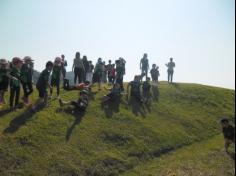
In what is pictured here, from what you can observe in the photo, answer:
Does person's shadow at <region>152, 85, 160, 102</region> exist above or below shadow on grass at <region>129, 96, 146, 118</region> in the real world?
above

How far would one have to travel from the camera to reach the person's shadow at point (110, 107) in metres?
25.5

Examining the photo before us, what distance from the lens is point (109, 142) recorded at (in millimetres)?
21359

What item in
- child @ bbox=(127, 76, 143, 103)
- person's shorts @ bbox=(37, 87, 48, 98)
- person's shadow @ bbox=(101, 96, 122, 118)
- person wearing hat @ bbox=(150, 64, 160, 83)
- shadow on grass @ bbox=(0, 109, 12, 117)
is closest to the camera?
shadow on grass @ bbox=(0, 109, 12, 117)

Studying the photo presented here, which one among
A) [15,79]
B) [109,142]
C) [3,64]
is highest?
[3,64]

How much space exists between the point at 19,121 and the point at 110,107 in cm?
825

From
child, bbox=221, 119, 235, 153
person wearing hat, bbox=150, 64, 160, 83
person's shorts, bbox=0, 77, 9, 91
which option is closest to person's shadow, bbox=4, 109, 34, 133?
person's shorts, bbox=0, 77, 9, 91

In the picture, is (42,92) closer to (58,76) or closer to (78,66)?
(58,76)

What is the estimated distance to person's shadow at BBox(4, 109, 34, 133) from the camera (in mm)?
19391

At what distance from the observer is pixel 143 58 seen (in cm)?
3659

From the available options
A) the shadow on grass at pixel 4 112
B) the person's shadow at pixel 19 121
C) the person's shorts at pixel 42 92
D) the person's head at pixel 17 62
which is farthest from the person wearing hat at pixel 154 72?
the shadow on grass at pixel 4 112

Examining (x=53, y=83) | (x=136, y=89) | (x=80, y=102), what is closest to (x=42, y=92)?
(x=53, y=83)

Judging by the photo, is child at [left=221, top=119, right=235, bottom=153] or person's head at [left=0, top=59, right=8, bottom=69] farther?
child at [left=221, top=119, right=235, bottom=153]

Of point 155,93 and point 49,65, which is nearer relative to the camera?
point 49,65

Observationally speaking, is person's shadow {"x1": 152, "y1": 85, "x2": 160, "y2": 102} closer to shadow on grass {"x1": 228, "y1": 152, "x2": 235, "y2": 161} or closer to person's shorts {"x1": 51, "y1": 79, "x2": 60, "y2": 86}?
shadow on grass {"x1": 228, "y1": 152, "x2": 235, "y2": 161}
